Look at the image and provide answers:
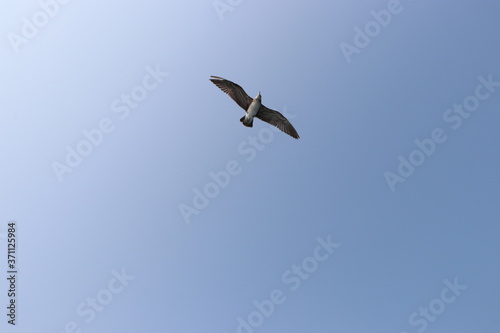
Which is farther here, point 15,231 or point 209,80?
point 15,231

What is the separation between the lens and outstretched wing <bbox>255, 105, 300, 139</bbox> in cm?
3775

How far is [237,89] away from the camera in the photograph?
3659cm

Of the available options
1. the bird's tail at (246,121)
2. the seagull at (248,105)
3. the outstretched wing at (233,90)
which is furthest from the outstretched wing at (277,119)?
the outstretched wing at (233,90)

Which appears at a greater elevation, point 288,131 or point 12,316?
point 288,131

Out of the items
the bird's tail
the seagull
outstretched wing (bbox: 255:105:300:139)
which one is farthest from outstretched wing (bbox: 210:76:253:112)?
outstretched wing (bbox: 255:105:300:139)

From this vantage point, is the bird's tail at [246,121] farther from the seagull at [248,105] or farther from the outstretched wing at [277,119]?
the outstretched wing at [277,119]

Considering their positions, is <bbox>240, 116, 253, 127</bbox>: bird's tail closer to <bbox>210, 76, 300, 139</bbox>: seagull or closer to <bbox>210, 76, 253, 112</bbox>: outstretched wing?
<bbox>210, 76, 300, 139</bbox>: seagull

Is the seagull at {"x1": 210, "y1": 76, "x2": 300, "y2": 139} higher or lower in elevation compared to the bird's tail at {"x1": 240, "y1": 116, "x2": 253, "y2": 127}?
higher

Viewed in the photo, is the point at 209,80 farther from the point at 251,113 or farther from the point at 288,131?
the point at 288,131

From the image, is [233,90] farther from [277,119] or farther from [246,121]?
[277,119]

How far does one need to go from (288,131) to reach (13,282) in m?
23.9

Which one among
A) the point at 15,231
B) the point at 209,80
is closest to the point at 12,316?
the point at 15,231

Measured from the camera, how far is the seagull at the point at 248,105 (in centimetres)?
3659

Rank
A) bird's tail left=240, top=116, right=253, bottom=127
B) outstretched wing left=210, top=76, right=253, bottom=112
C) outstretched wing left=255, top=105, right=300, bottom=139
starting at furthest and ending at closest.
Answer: outstretched wing left=255, top=105, right=300, bottom=139 → bird's tail left=240, top=116, right=253, bottom=127 → outstretched wing left=210, top=76, right=253, bottom=112
